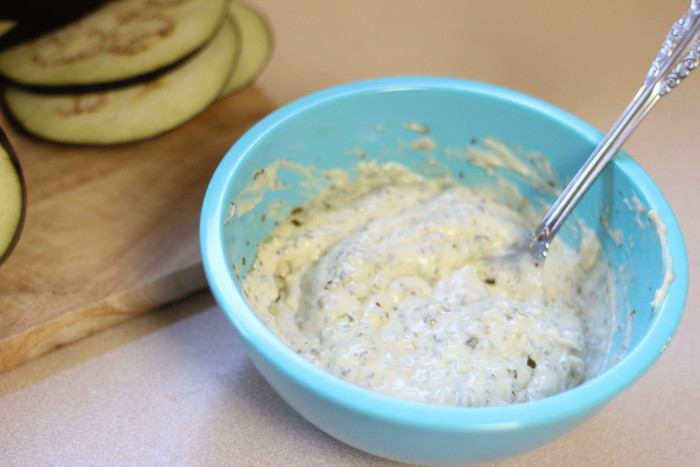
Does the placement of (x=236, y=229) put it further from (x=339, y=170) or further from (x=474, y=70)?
(x=474, y=70)

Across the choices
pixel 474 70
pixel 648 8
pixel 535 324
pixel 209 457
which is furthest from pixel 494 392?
pixel 648 8

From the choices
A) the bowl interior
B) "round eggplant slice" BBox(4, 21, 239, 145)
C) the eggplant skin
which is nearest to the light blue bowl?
the bowl interior

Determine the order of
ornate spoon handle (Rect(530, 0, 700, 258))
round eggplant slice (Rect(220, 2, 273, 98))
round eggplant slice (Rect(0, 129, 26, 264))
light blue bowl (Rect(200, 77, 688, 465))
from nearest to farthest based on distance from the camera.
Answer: light blue bowl (Rect(200, 77, 688, 465)) → ornate spoon handle (Rect(530, 0, 700, 258)) → round eggplant slice (Rect(0, 129, 26, 264)) → round eggplant slice (Rect(220, 2, 273, 98))

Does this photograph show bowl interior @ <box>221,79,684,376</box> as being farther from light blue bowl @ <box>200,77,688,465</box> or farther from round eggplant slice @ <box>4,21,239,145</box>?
round eggplant slice @ <box>4,21,239,145</box>

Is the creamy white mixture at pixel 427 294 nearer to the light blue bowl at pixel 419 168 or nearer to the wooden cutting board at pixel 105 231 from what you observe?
the light blue bowl at pixel 419 168

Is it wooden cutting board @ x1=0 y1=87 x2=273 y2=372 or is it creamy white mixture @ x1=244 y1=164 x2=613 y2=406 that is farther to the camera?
wooden cutting board @ x1=0 y1=87 x2=273 y2=372

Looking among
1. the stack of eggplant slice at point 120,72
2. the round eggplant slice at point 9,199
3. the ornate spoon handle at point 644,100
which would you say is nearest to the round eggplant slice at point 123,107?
the stack of eggplant slice at point 120,72

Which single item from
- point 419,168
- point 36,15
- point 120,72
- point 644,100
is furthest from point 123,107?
point 644,100

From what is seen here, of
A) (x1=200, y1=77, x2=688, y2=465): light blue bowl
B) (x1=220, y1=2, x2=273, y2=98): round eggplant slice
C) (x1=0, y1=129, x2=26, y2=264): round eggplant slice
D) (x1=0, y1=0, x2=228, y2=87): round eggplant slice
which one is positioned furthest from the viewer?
(x1=220, y1=2, x2=273, y2=98): round eggplant slice
